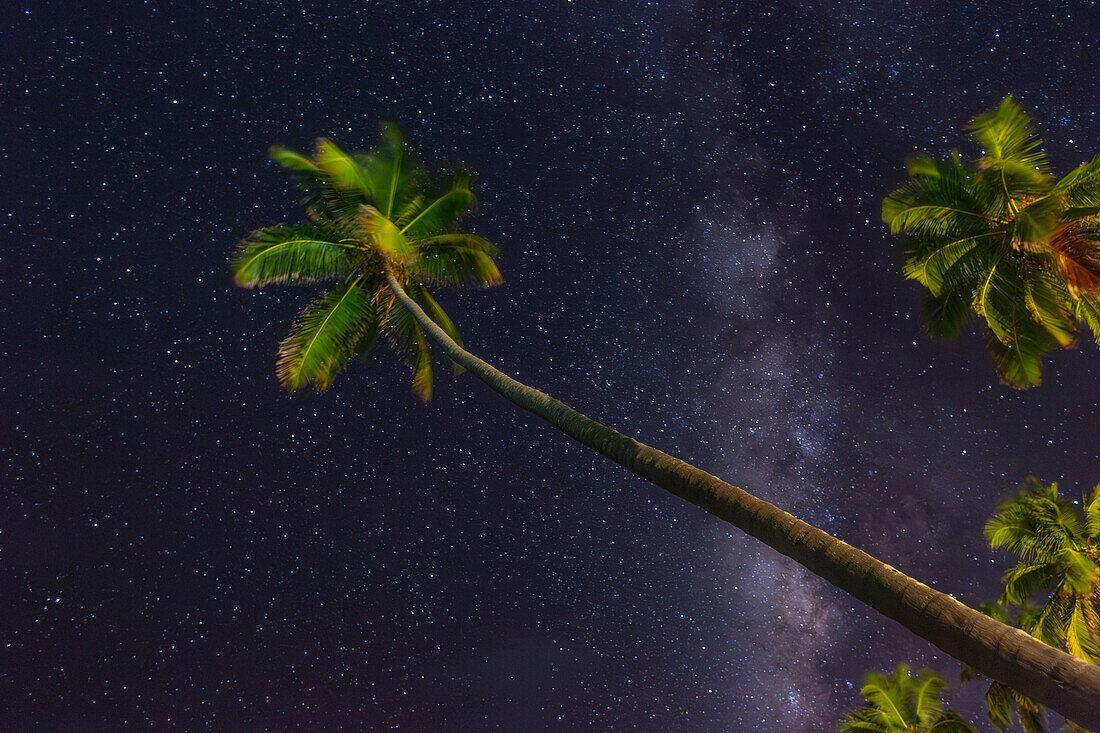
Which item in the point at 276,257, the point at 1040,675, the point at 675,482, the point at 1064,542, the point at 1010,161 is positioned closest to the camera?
the point at 1040,675

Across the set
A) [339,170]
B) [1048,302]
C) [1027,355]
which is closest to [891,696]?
[1027,355]

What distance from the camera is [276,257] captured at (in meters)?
10.1

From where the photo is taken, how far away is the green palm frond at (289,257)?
9945mm

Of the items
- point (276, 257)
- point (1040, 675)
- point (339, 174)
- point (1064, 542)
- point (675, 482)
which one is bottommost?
point (1040, 675)

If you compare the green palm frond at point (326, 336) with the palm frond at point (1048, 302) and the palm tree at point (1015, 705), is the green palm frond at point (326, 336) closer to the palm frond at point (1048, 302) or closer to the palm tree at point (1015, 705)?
the palm frond at point (1048, 302)

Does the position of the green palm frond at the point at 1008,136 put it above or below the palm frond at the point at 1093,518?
above

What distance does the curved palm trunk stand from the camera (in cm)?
281

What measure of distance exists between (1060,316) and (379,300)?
529 inches

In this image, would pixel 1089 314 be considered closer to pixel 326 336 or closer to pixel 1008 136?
pixel 1008 136

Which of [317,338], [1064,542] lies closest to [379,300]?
[317,338]

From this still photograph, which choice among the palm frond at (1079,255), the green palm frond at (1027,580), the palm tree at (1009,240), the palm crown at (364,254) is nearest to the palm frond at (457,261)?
the palm crown at (364,254)

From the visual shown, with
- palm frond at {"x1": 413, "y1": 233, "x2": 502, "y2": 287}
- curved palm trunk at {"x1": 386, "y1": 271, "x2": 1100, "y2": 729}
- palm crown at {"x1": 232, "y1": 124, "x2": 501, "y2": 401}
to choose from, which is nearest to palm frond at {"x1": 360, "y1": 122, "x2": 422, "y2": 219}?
palm crown at {"x1": 232, "y1": 124, "x2": 501, "y2": 401}

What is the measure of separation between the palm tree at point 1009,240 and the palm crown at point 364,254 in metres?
8.81

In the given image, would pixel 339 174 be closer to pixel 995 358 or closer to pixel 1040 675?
pixel 1040 675
